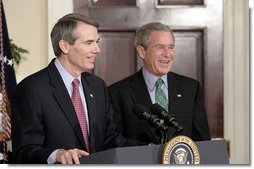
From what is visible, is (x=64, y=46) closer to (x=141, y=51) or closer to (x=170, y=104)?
(x=141, y=51)

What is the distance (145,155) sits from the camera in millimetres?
1950

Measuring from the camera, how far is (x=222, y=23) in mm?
2648

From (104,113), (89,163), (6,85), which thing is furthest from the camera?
(6,85)

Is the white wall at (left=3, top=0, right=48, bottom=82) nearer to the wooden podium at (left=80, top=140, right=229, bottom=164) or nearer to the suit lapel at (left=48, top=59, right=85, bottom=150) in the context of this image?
the suit lapel at (left=48, top=59, right=85, bottom=150)

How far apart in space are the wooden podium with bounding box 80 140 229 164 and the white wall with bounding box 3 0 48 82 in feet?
2.39

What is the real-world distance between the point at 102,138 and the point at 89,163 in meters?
0.37

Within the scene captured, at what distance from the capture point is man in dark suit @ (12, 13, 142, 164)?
2154 mm

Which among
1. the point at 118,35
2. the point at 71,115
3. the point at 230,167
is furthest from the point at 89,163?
the point at 118,35

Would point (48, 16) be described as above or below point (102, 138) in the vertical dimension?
above

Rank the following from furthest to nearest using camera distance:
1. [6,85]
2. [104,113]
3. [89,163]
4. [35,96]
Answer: [6,85]
[104,113]
[35,96]
[89,163]

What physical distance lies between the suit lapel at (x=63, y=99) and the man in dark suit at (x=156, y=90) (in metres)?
0.31

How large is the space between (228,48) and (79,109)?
0.75 meters

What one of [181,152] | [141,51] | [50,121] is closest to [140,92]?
[141,51]

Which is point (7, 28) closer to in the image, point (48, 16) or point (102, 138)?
point (48, 16)
